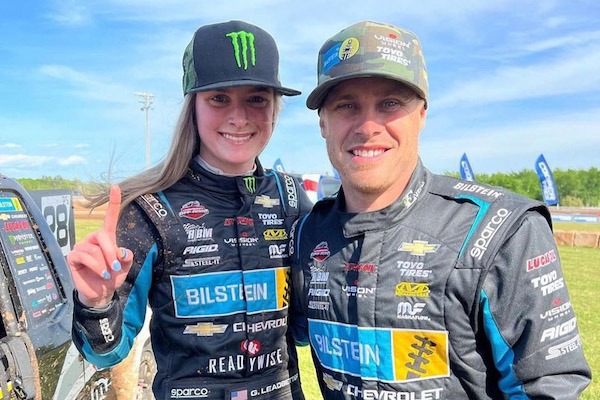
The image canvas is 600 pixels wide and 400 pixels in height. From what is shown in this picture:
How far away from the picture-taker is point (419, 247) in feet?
5.53

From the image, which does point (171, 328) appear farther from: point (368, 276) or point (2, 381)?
point (368, 276)

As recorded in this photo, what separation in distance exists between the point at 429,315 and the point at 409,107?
68 centimetres

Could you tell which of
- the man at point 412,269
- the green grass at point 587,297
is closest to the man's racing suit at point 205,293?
the man at point 412,269

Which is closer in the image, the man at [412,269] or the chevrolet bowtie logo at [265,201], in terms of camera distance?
the man at [412,269]

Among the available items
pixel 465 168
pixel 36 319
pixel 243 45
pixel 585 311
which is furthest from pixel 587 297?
pixel 465 168

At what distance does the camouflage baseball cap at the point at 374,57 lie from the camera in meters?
1.69

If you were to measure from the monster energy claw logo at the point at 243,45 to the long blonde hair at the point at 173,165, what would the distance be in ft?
0.76

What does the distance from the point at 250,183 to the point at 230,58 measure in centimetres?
52

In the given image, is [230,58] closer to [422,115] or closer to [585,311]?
[422,115]

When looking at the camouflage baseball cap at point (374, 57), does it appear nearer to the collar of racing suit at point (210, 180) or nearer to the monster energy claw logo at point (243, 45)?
the monster energy claw logo at point (243, 45)

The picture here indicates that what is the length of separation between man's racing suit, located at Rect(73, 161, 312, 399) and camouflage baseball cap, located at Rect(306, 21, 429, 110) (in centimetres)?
69

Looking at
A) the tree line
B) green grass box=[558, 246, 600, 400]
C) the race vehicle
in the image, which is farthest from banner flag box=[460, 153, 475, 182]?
the race vehicle

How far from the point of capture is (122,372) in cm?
332

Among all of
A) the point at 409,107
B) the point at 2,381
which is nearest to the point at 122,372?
the point at 2,381
